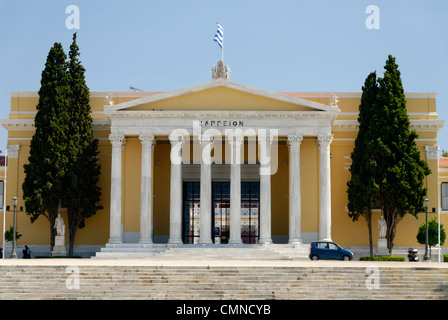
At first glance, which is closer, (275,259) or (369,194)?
(275,259)

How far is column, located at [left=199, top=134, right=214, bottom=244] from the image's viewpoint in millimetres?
50125

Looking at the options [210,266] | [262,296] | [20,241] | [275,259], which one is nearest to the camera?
[262,296]

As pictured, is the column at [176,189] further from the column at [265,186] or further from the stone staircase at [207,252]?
the column at [265,186]

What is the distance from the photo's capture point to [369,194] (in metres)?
51.3

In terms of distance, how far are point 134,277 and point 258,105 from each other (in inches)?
780

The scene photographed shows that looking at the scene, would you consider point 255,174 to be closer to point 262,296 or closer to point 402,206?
point 402,206

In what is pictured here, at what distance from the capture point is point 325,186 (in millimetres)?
50812

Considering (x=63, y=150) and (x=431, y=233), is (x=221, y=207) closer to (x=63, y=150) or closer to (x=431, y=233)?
(x=63, y=150)

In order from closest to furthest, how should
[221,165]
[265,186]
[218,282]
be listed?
[218,282], [265,186], [221,165]

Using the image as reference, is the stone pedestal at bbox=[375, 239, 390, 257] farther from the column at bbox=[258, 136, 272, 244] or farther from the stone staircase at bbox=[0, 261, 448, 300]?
the stone staircase at bbox=[0, 261, 448, 300]

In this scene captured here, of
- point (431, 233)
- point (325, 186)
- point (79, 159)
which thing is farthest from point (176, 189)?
point (431, 233)

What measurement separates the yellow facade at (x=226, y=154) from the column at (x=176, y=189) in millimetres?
1530

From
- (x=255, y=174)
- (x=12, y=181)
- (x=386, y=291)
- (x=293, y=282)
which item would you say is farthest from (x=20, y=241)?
(x=386, y=291)

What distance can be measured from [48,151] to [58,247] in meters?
6.37
